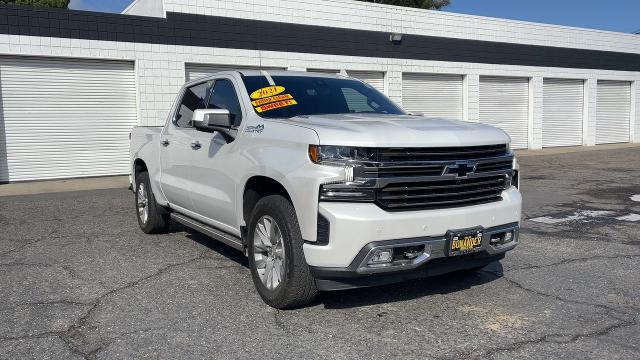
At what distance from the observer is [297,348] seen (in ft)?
13.1

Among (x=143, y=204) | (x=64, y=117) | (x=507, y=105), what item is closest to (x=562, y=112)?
(x=507, y=105)

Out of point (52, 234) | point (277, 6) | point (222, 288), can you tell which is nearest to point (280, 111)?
point (222, 288)

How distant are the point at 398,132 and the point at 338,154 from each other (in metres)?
0.47

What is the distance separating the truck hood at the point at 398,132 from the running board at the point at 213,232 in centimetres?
125

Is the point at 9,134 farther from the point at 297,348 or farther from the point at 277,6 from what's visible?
the point at 297,348

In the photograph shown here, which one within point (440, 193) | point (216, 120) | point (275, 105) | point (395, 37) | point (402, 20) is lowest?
point (440, 193)

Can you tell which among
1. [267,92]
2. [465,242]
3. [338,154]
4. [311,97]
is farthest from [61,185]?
[465,242]

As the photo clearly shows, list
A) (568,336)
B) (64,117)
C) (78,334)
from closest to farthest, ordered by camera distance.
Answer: (568,336), (78,334), (64,117)

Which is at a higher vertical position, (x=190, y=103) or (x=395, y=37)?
(x=395, y=37)

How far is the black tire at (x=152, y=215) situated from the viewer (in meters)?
7.48

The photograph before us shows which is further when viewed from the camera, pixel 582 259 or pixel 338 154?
pixel 582 259

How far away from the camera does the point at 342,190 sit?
4.14m

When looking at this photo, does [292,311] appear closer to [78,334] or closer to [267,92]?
[78,334]

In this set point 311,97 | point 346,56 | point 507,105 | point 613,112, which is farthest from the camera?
point 613,112
